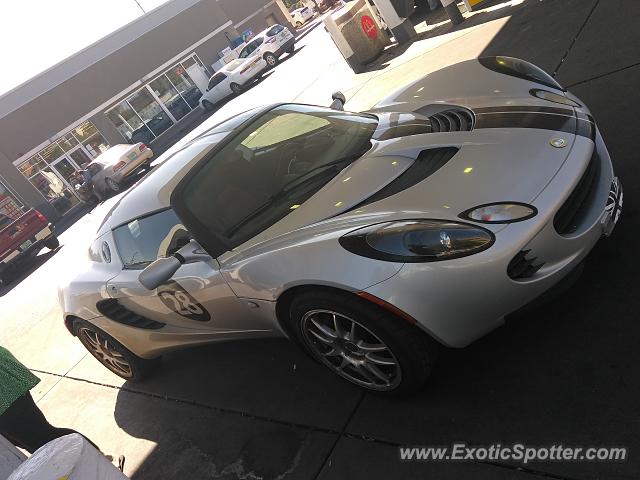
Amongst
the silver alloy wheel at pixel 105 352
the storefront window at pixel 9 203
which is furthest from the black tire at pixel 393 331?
the storefront window at pixel 9 203

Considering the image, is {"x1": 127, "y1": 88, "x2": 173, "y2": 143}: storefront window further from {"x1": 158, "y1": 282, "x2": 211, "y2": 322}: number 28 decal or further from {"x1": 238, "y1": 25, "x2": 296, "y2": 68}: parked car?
{"x1": 158, "y1": 282, "x2": 211, "y2": 322}: number 28 decal

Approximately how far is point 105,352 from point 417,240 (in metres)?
3.20

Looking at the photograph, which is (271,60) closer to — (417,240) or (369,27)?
(369,27)

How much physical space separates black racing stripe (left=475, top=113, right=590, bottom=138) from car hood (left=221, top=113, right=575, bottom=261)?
6 cm

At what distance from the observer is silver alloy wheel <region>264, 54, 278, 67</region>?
21905mm

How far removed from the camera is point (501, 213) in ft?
8.17

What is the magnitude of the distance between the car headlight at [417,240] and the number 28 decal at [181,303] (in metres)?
1.25

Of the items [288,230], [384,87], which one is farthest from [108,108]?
[288,230]

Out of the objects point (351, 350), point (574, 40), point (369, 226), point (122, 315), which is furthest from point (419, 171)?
point (574, 40)

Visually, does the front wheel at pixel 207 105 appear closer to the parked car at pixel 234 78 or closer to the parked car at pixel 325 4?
the parked car at pixel 234 78

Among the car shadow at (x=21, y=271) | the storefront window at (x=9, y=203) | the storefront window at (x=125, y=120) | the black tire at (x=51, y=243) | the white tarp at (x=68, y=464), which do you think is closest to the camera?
the white tarp at (x=68, y=464)

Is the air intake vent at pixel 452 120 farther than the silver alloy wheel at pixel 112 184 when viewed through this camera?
No

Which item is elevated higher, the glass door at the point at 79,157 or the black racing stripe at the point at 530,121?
the glass door at the point at 79,157

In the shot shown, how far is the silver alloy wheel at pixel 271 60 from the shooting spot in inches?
862
